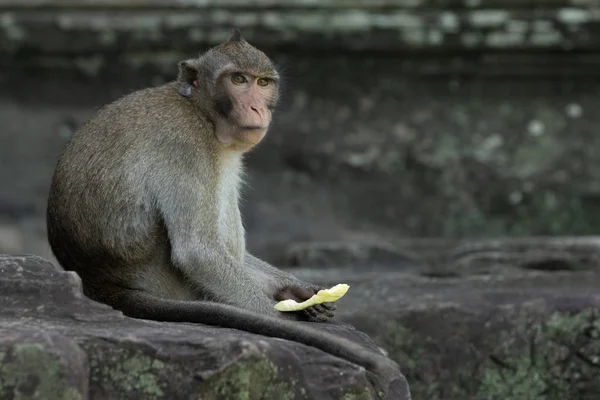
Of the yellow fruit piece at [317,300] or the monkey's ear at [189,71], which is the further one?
the monkey's ear at [189,71]

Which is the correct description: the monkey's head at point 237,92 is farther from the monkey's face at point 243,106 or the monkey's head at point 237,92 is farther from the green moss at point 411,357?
the green moss at point 411,357

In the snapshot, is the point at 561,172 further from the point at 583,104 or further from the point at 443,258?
the point at 443,258

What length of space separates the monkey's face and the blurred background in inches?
110

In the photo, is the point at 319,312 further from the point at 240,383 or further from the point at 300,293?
the point at 240,383

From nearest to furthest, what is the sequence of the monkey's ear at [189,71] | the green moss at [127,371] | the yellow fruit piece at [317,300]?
the green moss at [127,371], the yellow fruit piece at [317,300], the monkey's ear at [189,71]

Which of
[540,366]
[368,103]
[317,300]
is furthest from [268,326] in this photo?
[368,103]

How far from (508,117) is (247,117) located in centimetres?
336

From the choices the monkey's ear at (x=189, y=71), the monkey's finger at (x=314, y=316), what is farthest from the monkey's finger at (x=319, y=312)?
the monkey's ear at (x=189, y=71)

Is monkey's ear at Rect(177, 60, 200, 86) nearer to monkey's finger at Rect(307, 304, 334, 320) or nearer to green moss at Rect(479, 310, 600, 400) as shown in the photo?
monkey's finger at Rect(307, 304, 334, 320)

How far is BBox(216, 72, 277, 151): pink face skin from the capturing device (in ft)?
14.9

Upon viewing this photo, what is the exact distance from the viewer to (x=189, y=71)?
475 cm

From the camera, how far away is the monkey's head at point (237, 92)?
456 cm

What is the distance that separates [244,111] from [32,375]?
67.2 inches

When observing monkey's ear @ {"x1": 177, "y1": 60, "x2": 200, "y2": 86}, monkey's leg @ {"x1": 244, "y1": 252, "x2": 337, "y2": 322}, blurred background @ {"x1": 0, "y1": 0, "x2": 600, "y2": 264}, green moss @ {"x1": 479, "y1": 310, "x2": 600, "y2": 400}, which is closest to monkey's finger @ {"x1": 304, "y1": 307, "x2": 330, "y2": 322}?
monkey's leg @ {"x1": 244, "y1": 252, "x2": 337, "y2": 322}
